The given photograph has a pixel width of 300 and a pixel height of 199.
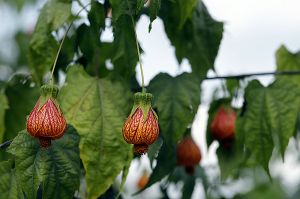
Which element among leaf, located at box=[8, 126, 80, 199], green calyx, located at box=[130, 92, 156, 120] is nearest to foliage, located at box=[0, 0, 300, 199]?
leaf, located at box=[8, 126, 80, 199]

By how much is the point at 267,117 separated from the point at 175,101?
22 cm

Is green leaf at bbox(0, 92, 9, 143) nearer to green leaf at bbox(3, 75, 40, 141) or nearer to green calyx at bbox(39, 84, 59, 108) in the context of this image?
green leaf at bbox(3, 75, 40, 141)

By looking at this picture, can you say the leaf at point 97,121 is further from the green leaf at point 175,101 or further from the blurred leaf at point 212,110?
the blurred leaf at point 212,110

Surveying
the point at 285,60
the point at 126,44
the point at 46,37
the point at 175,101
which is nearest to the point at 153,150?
the point at 175,101

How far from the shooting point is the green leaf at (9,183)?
3.78 ft

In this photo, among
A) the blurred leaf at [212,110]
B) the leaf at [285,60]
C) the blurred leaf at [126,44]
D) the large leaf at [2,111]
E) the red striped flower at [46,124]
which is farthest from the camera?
the leaf at [285,60]

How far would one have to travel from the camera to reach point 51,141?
1183 millimetres

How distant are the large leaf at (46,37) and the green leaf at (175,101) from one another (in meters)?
0.24

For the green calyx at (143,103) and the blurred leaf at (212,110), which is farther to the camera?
the blurred leaf at (212,110)

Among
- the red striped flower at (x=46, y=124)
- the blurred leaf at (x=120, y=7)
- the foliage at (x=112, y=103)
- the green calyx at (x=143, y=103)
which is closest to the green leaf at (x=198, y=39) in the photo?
the foliage at (x=112, y=103)

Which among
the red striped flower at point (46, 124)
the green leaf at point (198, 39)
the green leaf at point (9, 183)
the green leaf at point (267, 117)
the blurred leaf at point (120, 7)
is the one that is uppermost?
the blurred leaf at point (120, 7)

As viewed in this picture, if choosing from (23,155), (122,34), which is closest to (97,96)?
(122,34)

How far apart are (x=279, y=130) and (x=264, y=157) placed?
8 centimetres

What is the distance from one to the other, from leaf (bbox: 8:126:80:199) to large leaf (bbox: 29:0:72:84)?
12.8 inches
